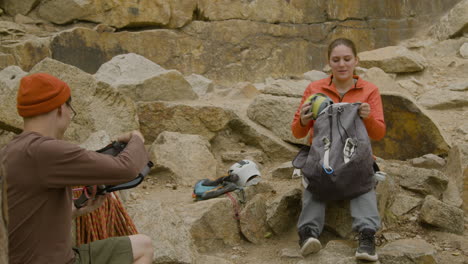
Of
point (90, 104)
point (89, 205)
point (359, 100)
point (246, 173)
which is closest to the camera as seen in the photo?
point (89, 205)

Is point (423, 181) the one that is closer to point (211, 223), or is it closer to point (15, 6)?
point (211, 223)

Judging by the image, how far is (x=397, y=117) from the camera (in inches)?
218

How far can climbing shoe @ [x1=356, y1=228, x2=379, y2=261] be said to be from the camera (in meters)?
3.31

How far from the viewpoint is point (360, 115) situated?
3625 mm

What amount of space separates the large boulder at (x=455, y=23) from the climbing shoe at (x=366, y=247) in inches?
297

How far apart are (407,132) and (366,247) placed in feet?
8.09

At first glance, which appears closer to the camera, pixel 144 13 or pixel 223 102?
pixel 223 102

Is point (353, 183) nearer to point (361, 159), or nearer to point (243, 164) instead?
point (361, 159)

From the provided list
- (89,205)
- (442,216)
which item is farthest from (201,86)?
(89,205)

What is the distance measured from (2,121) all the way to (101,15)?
4.33 meters

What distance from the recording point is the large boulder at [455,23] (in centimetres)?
989

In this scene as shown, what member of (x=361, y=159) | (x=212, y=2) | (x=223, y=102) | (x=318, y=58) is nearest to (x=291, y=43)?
(x=318, y=58)

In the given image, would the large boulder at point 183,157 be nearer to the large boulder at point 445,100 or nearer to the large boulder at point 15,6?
the large boulder at point 445,100

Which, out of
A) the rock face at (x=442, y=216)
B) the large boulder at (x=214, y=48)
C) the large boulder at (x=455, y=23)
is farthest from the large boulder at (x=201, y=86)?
the large boulder at (x=455, y=23)
